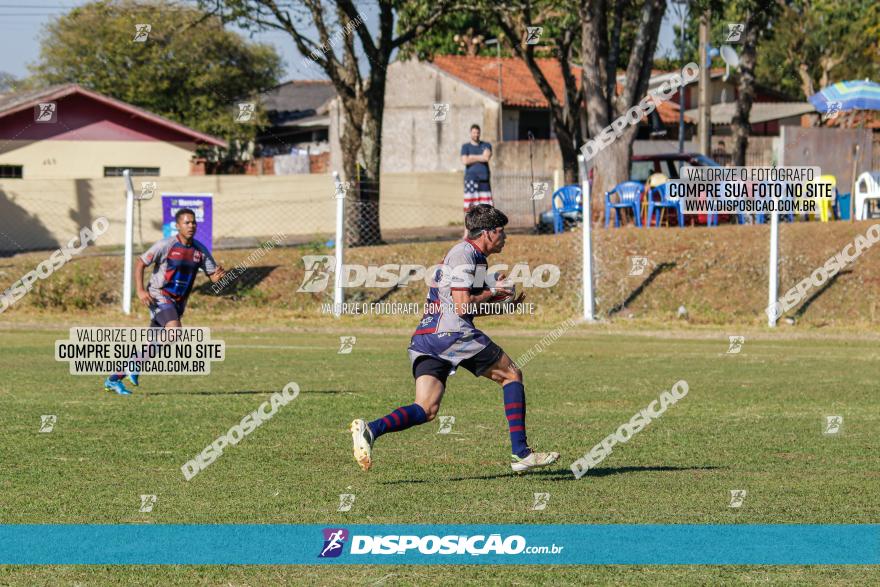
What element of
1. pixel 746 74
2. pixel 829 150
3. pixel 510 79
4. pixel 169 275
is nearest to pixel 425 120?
pixel 510 79

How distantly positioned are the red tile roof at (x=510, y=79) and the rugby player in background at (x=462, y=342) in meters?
43.2

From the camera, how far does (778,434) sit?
1109 centimetres

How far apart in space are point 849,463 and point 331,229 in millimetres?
25419

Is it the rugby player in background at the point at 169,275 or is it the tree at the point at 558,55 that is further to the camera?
the tree at the point at 558,55

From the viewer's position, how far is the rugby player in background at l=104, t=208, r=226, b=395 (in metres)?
13.4

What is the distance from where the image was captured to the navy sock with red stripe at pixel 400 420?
28.1 ft

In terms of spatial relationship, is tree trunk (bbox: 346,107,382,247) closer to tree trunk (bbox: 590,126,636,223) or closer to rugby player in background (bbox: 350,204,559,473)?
tree trunk (bbox: 590,126,636,223)

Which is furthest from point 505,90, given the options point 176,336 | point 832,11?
point 176,336

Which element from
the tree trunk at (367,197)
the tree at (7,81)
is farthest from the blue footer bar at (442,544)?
the tree at (7,81)

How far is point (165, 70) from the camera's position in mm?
57844

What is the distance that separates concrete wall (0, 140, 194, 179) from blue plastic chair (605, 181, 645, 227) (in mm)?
20501

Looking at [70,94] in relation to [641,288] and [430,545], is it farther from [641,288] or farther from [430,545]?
[430,545]
